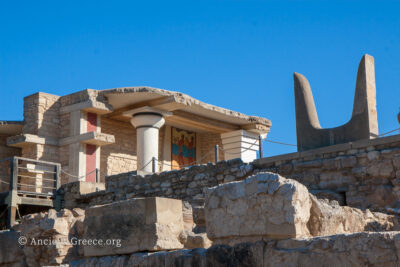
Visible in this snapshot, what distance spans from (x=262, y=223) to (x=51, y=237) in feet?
10.7

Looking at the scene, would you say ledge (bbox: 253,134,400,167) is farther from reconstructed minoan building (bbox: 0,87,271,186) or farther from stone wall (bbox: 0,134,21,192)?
stone wall (bbox: 0,134,21,192)

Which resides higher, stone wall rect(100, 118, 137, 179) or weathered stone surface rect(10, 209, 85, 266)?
stone wall rect(100, 118, 137, 179)

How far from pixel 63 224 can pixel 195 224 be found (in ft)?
5.45

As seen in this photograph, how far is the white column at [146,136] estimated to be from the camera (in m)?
15.8

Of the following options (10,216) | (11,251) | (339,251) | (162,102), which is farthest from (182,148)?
(339,251)

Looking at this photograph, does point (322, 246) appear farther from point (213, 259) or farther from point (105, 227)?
point (105, 227)

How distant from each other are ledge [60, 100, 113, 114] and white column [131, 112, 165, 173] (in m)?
0.96

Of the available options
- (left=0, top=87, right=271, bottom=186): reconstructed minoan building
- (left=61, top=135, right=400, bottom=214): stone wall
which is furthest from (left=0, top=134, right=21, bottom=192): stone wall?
(left=61, top=135, right=400, bottom=214): stone wall

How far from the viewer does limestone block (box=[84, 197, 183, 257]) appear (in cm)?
464

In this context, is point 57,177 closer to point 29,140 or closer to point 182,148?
point 29,140

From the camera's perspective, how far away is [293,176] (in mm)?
9297

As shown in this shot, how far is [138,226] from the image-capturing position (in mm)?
4730

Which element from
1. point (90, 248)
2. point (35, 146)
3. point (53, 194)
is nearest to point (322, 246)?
point (90, 248)

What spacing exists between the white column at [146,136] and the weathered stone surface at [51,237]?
9.13 m
